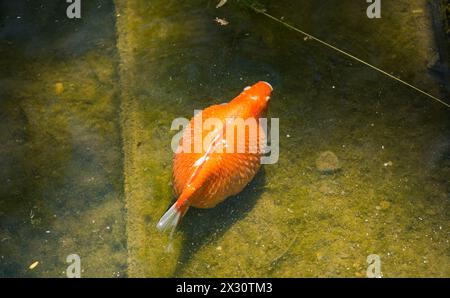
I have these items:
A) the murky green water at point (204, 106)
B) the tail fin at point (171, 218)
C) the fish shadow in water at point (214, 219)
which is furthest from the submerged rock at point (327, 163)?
the tail fin at point (171, 218)

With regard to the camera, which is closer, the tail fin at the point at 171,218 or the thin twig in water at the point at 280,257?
the tail fin at the point at 171,218

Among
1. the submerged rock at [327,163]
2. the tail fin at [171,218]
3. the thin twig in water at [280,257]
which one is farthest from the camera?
the submerged rock at [327,163]

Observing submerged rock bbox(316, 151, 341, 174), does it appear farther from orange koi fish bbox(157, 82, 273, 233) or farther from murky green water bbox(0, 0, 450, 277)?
orange koi fish bbox(157, 82, 273, 233)

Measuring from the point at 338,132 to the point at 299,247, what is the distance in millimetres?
1126

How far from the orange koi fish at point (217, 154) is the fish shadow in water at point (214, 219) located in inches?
5.6

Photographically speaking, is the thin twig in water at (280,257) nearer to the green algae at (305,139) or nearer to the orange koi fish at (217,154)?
the green algae at (305,139)

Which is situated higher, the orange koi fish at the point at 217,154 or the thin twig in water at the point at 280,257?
the orange koi fish at the point at 217,154

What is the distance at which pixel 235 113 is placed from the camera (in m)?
4.07

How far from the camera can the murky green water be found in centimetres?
404

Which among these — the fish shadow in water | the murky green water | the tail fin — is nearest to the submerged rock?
the murky green water

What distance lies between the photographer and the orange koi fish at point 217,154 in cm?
383

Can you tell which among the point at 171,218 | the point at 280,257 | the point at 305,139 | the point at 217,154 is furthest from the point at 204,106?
the point at 280,257

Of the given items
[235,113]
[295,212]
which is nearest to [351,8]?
[235,113]

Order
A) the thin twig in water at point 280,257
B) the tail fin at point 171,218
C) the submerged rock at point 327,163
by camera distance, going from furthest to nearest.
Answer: the submerged rock at point 327,163 → the thin twig in water at point 280,257 → the tail fin at point 171,218
